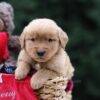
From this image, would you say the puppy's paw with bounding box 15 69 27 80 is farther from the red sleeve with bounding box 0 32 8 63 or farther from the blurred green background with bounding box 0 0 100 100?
the blurred green background with bounding box 0 0 100 100

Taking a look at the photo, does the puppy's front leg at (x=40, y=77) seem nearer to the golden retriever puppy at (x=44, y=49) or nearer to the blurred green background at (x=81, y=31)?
the golden retriever puppy at (x=44, y=49)

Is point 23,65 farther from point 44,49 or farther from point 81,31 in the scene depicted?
point 81,31

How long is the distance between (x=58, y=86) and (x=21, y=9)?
353 centimetres

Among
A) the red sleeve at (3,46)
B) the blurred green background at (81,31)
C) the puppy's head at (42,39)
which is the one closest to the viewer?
the puppy's head at (42,39)

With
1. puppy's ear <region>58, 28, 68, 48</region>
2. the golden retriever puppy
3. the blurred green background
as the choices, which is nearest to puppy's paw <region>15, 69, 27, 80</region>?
the golden retriever puppy

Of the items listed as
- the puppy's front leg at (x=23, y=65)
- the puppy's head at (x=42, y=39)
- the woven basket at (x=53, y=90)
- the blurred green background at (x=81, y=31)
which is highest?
the puppy's head at (x=42, y=39)

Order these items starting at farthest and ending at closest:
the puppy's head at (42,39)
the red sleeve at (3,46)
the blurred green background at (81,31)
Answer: the blurred green background at (81,31)
the red sleeve at (3,46)
the puppy's head at (42,39)

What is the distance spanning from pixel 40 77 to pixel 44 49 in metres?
0.12

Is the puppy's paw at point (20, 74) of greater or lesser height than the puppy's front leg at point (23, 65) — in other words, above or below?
below

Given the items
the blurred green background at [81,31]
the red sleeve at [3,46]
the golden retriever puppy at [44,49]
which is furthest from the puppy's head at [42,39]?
the blurred green background at [81,31]

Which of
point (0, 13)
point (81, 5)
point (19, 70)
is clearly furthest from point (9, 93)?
point (81, 5)

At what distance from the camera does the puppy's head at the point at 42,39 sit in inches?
118

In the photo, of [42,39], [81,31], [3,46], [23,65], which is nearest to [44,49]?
[42,39]

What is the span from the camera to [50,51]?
9.89 ft
